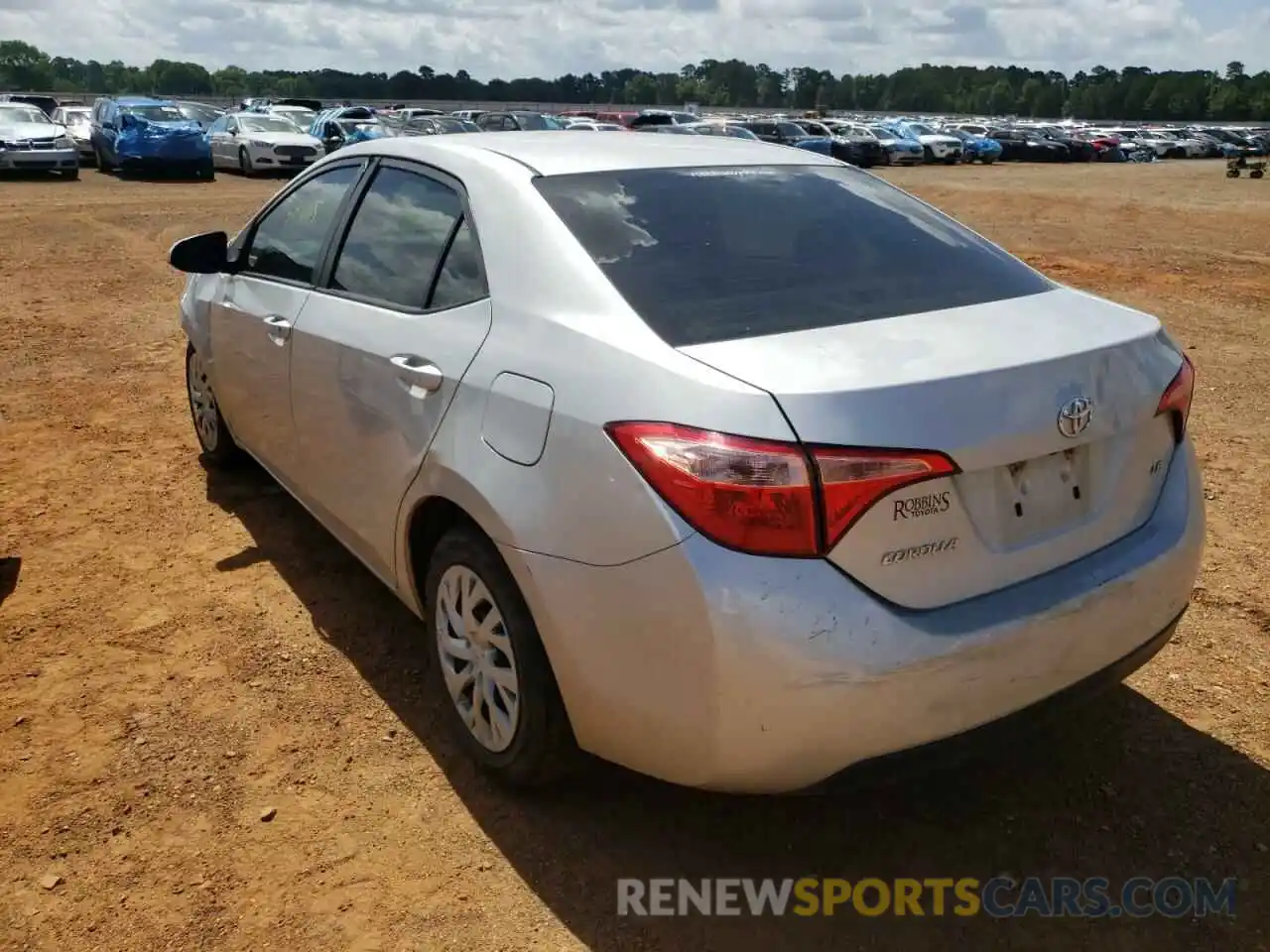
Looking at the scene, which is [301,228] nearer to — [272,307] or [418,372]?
[272,307]

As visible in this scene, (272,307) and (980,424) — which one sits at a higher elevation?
(980,424)

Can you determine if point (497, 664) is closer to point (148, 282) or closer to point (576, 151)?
point (576, 151)

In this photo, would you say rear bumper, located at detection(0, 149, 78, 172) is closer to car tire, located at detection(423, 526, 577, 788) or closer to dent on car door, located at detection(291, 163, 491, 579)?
dent on car door, located at detection(291, 163, 491, 579)

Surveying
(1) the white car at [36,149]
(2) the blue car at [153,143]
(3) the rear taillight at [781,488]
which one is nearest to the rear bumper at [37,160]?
(1) the white car at [36,149]

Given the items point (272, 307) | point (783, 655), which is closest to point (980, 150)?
point (272, 307)

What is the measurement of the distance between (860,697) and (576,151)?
1.90m

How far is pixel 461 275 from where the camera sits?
9.79 ft

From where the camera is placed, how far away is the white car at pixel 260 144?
24.3 m

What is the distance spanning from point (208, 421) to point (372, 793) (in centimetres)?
A: 285

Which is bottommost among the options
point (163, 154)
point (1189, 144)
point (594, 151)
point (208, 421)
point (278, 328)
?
point (208, 421)

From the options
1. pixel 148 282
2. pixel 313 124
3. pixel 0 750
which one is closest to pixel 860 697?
pixel 0 750

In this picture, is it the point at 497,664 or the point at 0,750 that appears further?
the point at 0,750

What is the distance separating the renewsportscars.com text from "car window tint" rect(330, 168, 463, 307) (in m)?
1.77

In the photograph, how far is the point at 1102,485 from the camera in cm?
250
